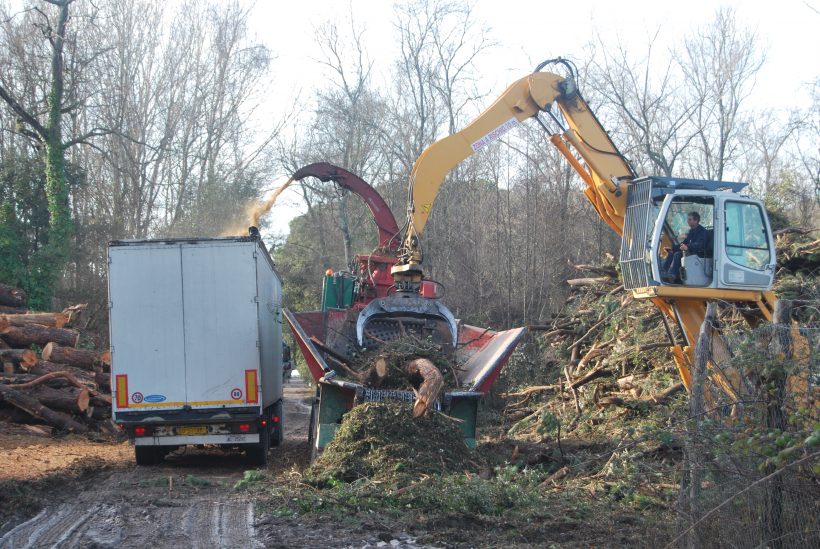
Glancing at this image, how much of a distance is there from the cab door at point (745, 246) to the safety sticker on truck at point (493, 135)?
3.92m

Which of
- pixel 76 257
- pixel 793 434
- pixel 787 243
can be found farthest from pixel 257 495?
pixel 76 257

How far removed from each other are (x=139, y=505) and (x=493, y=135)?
799cm

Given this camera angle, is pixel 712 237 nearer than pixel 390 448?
No

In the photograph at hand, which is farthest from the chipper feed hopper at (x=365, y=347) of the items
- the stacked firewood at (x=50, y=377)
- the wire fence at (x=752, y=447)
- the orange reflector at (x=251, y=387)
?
the wire fence at (x=752, y=447)

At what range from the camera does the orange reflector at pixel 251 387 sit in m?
11.9

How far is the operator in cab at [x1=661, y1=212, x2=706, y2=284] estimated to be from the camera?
37.9 ft

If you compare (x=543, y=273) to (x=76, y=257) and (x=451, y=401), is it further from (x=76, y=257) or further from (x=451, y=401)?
(x=76, y=257)

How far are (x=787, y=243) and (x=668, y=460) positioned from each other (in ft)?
22.4

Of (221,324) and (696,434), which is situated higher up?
(221,324)

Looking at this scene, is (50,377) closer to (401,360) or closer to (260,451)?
(260,451)

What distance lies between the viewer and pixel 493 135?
1377cm

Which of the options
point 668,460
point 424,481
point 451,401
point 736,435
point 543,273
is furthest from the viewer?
point 543,273

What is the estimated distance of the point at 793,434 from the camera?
5117 mm

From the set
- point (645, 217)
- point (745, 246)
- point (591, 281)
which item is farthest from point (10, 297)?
point (745, 246)
